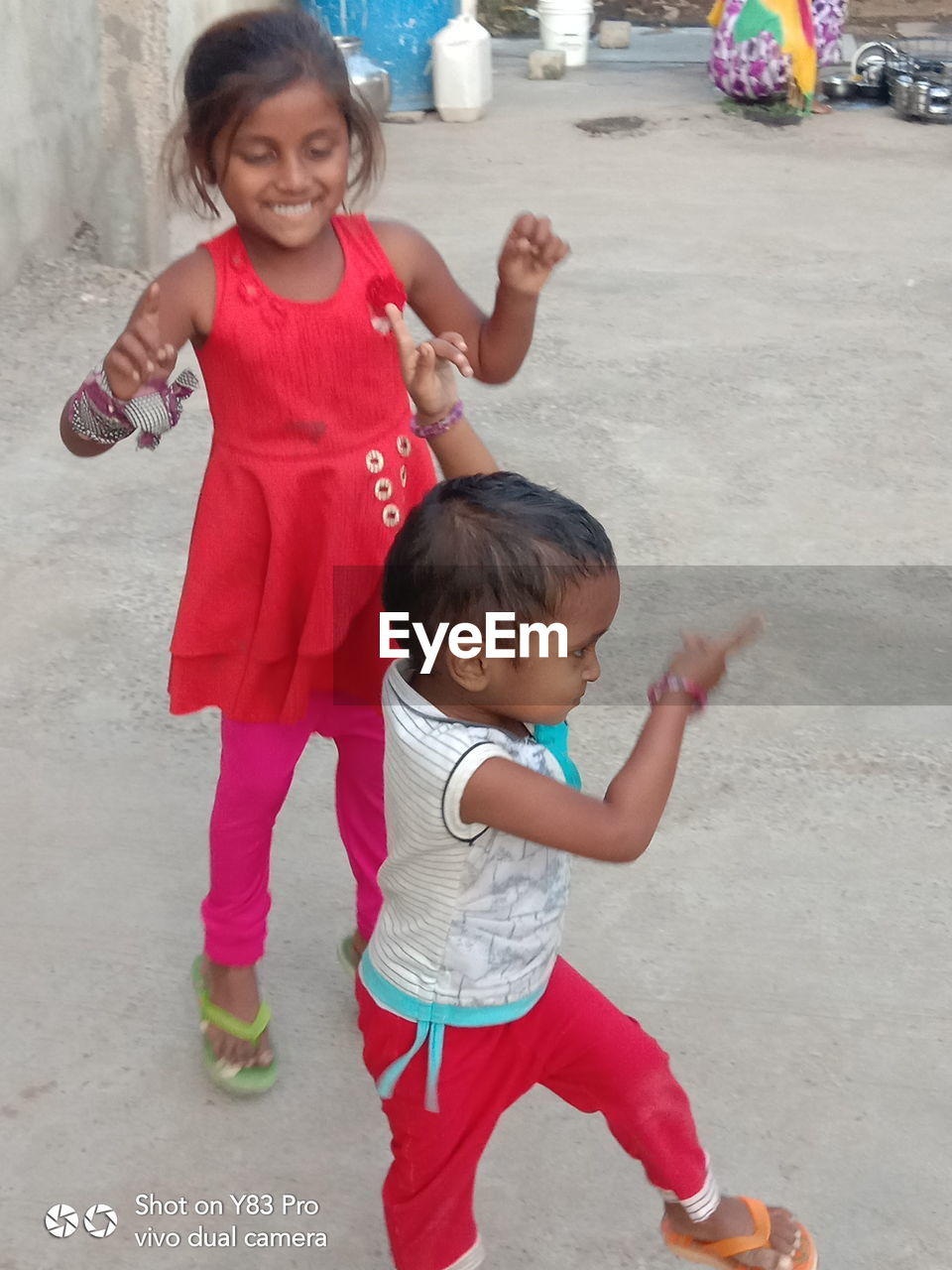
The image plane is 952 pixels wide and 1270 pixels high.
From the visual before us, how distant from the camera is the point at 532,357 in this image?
15.7 feet

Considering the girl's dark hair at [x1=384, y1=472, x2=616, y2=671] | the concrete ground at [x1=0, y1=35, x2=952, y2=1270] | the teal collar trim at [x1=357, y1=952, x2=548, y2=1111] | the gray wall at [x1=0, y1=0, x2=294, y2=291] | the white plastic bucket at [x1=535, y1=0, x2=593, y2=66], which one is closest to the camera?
the girl's dark hair at [x1=384, y1=472, x2=616, y2=671]

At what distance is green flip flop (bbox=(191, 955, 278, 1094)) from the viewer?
206 centimetres

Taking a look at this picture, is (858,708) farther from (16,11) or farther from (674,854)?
(16,11)

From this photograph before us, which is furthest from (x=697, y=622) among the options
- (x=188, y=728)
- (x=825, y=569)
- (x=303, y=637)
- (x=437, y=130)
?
(x=437, y=130)

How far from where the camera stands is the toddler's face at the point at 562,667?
1.45m

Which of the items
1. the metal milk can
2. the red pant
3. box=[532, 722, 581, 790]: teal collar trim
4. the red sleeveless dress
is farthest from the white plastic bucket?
the red pant

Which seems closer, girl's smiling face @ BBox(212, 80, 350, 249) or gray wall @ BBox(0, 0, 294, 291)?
girl's smiling face @ BBox(212, 80, 350, 249)

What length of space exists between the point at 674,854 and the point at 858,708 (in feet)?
2.12

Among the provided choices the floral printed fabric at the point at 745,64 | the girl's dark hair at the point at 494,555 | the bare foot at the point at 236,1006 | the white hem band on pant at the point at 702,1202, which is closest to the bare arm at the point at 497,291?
the girl's dark hair at the point at 494,555

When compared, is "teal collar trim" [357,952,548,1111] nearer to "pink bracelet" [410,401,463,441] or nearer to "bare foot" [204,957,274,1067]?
"bare foot" [204,957,274,1067]

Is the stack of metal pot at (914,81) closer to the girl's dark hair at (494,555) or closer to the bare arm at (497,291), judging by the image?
the bare arm at (497,291)

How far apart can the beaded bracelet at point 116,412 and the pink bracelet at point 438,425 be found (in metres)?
0.28

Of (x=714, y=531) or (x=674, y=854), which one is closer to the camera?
(x=674, y=854)

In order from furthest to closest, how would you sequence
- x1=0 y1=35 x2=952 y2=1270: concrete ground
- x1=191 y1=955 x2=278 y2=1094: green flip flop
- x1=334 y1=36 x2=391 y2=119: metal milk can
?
x1=334 y1=36 x2=391 y2=119: metal milk can < x1=191 y1=955 x2=278 y2=1094: green flip flop < x1=0 y1=35 x2=952 y2=1270: concrete ground
